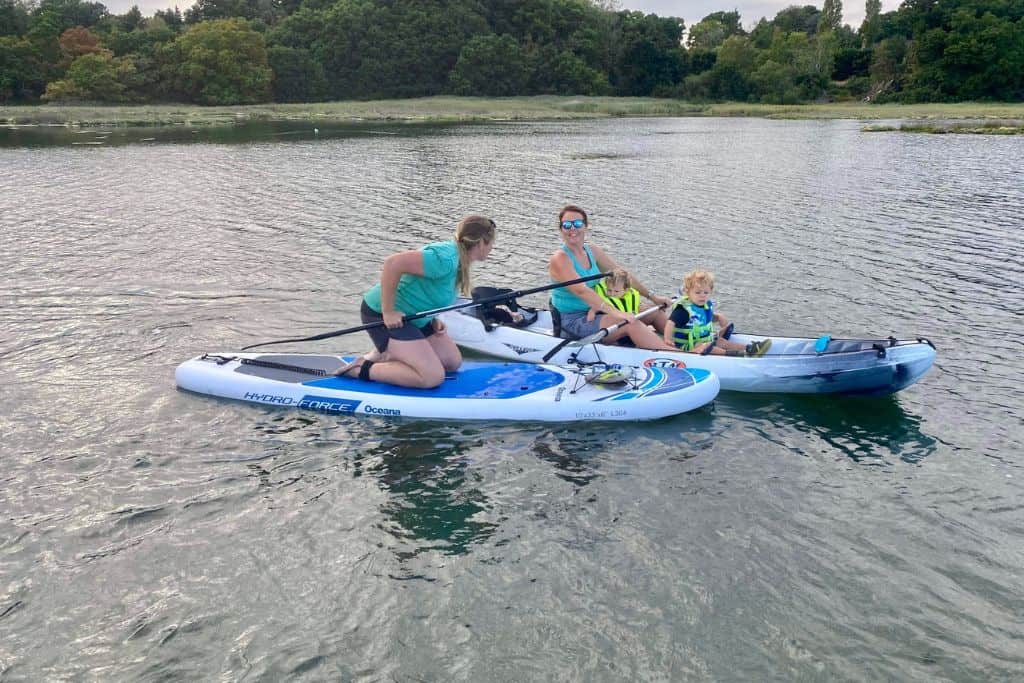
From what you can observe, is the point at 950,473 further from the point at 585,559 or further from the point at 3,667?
A: the point at 3,667

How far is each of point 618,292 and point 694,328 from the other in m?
1.00

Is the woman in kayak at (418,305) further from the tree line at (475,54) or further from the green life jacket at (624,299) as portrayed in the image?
the tree line at (475,54)

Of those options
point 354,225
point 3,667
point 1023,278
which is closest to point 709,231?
point 1023,278

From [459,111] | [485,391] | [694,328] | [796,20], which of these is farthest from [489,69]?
[485,391]

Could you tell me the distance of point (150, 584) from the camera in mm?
5922

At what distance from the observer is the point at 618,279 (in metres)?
9.77

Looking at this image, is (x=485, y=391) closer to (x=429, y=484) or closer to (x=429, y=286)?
(x=429, y=286)

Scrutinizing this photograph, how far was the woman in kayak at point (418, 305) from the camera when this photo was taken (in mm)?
8023

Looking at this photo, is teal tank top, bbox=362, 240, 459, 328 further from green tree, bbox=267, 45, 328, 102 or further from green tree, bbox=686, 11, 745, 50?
green tree, bbox=686, 11, 745, 50

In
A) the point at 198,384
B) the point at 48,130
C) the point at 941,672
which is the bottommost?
the point at 941,672

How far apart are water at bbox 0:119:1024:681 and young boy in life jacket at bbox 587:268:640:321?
1.73 metres

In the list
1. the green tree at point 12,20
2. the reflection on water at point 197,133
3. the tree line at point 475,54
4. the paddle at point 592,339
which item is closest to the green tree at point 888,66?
the tree line at point 475,54

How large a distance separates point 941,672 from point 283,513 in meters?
4.94

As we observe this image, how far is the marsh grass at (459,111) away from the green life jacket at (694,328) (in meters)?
59.0
